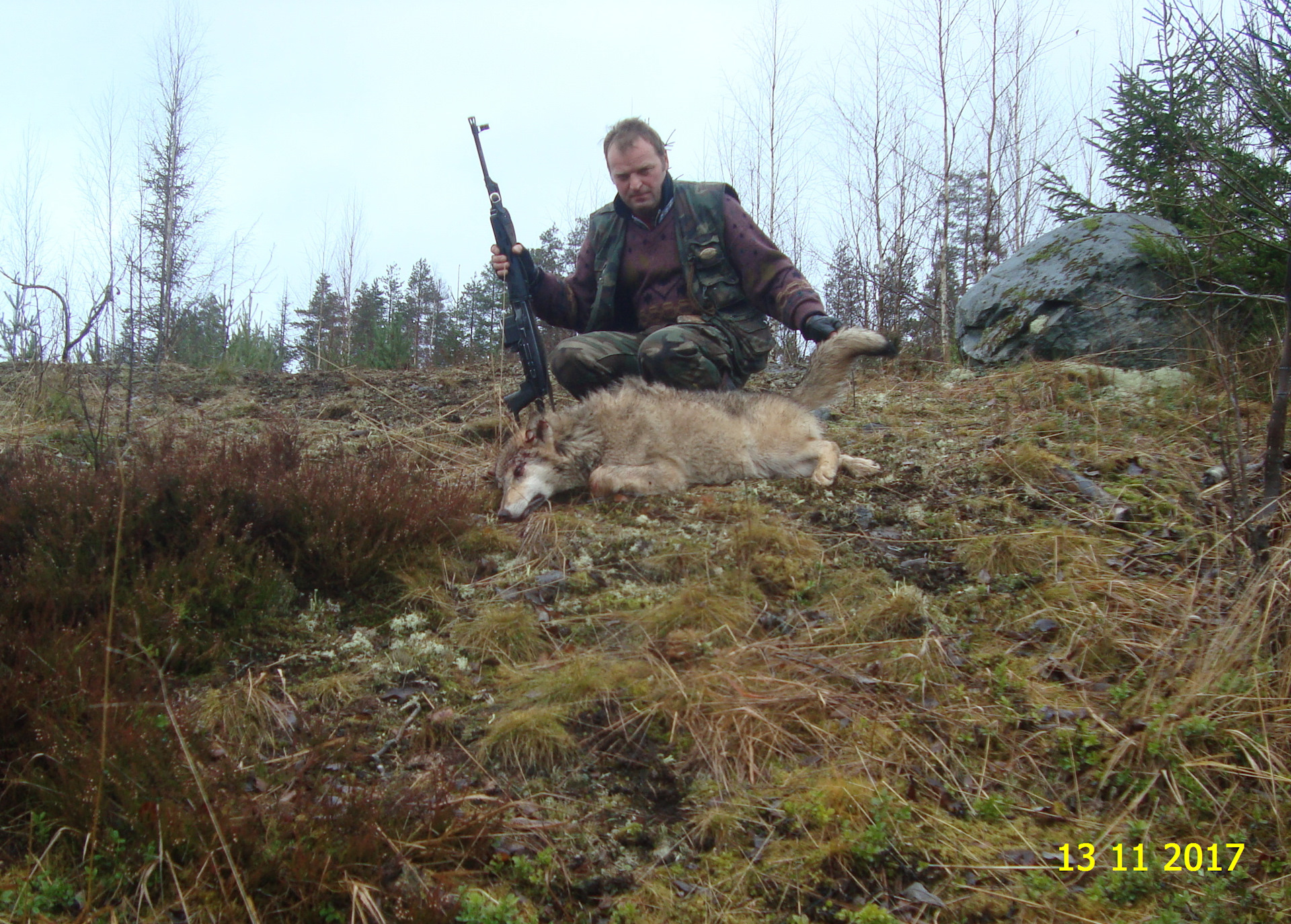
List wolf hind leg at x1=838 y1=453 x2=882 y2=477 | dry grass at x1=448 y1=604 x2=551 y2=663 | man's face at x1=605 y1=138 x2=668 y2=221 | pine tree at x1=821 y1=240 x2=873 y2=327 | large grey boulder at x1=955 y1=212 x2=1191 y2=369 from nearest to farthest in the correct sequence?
dry grass at x1=448 y1=604 x2=551 y2=663
wolf hind leg at x1=838 y1=453 x2=882 y2=477
man's face at x1=605 y1=138 x2=668 y2=221
large grey boulder at x1=955 y1=212 x2=1191 y2=369
pine tree at x1=821 y1=240 x2=873 y2=327

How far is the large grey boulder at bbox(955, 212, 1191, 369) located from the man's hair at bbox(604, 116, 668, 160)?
4.03 metres

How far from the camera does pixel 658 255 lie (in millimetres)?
6336

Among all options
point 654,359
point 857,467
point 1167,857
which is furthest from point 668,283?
point 1167,857

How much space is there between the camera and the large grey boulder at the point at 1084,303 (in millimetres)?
7219

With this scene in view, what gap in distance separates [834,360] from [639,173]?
2.04m

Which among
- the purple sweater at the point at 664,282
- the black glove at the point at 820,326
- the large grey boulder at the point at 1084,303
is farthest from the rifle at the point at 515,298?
the large grey boulder at the point at 1084,303

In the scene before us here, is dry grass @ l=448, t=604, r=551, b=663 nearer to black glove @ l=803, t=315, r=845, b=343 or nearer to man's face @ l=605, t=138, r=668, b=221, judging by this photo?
black glove @ l=803, t=315, r=845, b=343

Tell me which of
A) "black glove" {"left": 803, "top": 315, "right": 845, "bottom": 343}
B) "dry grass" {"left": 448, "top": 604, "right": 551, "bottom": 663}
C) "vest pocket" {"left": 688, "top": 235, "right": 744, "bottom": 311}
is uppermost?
"vest pocket" {"left": 688, "top": 235, "right": 744, "bottom": 311}

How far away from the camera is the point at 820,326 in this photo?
542 centimetres

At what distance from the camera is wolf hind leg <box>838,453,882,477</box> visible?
5.56 metres

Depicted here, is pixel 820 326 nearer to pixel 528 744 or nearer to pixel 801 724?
pixel 801 724

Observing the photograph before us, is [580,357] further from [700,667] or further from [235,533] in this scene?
[700,667]

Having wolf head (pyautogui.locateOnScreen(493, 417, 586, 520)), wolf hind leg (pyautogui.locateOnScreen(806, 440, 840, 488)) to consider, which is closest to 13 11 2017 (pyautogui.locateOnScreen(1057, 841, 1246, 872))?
wolf hind leg (pyautogui.locateOnScreen(806, 440, 840, 488))

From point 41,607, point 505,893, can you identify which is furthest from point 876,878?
point 41,607
